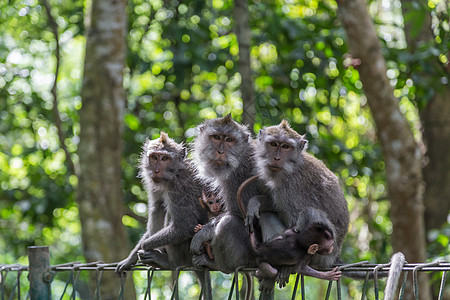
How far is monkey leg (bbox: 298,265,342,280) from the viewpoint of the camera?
3246 millimetres

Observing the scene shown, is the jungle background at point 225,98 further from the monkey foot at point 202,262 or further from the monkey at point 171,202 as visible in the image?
the monkey foot at point 202,262

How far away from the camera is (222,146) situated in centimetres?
436

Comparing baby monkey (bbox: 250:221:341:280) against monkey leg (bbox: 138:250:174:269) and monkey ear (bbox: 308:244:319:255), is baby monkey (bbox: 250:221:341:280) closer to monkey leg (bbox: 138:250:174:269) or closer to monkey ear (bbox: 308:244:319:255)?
monkey ear (bbox: 308:244:319:255)

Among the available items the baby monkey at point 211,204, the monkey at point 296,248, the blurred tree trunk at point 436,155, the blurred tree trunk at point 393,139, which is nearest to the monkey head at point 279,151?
the monkey at point 296,248

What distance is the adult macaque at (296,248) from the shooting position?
356 cm

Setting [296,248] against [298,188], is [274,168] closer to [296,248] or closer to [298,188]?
Result: [298,188]

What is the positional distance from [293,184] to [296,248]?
0.58 m

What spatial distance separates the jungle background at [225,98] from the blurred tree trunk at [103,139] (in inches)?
0.4

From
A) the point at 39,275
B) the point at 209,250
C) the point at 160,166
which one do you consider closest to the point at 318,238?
the point at 209,250

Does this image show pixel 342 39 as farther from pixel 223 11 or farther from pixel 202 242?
pixel 202 242

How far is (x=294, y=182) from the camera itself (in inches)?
159

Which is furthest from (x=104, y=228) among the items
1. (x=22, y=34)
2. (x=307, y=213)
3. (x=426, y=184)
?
(x=22, y=34)

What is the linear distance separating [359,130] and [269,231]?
8938 millimetres

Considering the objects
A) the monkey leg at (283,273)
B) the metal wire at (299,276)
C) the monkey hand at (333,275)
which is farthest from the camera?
the monkey leg at (283,273)
